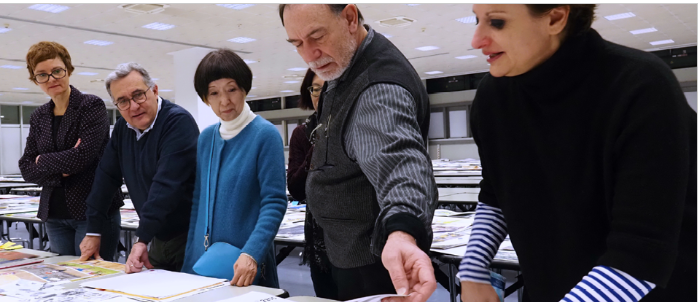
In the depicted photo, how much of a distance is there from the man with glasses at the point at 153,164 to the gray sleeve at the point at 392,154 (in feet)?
2.62

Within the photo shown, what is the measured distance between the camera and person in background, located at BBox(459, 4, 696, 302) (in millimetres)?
779

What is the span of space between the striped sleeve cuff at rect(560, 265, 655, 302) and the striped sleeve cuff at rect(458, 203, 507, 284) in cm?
35

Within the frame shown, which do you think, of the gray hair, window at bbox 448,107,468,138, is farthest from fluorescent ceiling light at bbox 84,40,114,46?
window at bbox 448,107,468,138

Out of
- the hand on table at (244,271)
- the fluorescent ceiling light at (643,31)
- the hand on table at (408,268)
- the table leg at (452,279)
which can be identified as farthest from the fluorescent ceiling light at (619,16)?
the hand on table at (408,268)

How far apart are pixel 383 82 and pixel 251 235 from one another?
25.6 inches

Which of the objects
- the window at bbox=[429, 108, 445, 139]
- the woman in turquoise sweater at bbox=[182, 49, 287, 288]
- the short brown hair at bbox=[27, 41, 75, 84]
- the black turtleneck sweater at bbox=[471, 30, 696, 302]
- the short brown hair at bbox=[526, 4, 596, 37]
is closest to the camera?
the black turtleneck sweater at bbox=[471, 30, 696, 302]

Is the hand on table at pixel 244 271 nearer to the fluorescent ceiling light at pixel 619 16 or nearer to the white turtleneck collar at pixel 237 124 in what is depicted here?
the white turtleneck collar at pixel 237 124

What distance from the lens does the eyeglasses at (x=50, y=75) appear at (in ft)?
7.58

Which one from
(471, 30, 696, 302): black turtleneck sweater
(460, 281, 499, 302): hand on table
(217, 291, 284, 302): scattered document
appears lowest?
(217, 291, 284, 302): scattered document

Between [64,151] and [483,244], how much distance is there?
180 centimetres

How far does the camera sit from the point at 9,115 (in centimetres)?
1967

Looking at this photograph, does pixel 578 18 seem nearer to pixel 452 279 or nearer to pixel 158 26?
pixel 452 279

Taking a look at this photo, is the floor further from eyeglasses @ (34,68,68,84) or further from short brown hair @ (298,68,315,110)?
→ eyeglasses @ (34,68,68,84)

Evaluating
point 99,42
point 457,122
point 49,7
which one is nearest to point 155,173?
point 49,7
